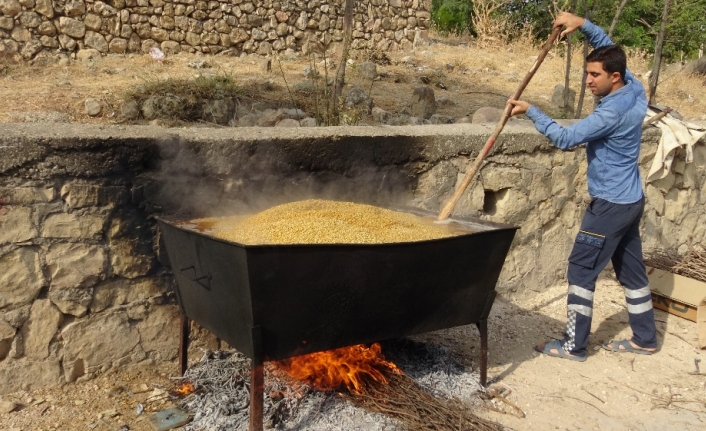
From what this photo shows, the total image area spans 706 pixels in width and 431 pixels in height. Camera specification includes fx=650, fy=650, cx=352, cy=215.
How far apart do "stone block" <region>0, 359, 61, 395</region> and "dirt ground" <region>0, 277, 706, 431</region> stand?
0.12 feet

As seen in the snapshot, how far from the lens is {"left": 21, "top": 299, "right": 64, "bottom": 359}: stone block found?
305 centimetres

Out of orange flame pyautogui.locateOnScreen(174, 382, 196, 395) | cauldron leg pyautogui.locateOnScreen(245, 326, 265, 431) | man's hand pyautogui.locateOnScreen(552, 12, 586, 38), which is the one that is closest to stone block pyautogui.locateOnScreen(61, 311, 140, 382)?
orange flame pyautogui.locateOnScreen(174, 382, 196, 395)

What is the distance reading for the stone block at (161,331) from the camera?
3.36 meters

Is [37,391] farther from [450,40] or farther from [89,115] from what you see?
[450,40]

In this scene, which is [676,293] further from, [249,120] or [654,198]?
[249,120]

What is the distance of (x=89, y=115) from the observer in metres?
6.75

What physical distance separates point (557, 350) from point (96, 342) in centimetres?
270

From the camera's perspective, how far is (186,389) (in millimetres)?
3285

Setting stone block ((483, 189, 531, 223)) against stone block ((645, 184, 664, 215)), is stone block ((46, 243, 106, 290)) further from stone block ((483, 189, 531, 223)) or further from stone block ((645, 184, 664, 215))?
stone block ((645, 184, 664, 215))

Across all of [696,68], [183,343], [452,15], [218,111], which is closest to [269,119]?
[218,111]

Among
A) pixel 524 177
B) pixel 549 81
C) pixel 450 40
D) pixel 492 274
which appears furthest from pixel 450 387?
pixel 450 40

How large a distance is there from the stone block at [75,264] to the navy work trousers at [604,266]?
8.89 ft

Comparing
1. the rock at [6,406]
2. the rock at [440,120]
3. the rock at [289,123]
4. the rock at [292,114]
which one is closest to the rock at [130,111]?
the rock at [292,114]

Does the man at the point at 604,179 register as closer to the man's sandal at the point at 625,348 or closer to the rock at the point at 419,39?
the man's sandal at the point at 625,348
